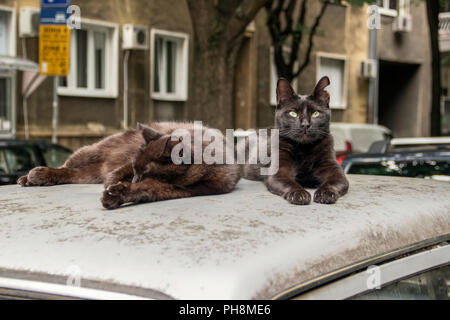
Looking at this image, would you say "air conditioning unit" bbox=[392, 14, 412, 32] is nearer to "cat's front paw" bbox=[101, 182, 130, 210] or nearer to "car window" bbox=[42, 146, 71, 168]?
"car window" bbox=[42, 146, 71, 168]

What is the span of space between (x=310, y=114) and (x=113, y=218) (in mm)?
1927

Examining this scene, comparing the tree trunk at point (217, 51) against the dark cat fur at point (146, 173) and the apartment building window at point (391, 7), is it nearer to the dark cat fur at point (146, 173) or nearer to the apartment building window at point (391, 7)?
the dark cat fur at point (146, 173)

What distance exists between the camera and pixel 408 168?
17.2 feet

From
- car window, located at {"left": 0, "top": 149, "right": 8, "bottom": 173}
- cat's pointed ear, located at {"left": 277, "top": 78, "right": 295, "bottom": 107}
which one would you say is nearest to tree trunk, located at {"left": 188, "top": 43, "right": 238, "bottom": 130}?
car window, located at {"left": 0, "top": 149, "right": 8, "bottom": 173}

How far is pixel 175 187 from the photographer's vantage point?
275 cm

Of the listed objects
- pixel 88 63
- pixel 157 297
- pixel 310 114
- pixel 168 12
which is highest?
pixel 168 12

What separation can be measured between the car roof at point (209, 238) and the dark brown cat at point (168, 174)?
0.55 m

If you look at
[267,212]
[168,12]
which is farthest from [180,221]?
[168,12]

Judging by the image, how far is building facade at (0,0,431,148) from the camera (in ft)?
47.9

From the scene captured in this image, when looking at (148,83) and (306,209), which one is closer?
(306,209)

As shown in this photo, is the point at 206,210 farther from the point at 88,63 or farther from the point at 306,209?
the point at 88,63

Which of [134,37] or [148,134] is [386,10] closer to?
[134,37]

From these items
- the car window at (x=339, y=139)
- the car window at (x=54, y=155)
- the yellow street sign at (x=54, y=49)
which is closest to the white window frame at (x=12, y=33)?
the yellow street sign at (x=54, y=49)

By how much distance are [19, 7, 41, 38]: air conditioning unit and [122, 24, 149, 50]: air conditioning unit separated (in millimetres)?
2688
